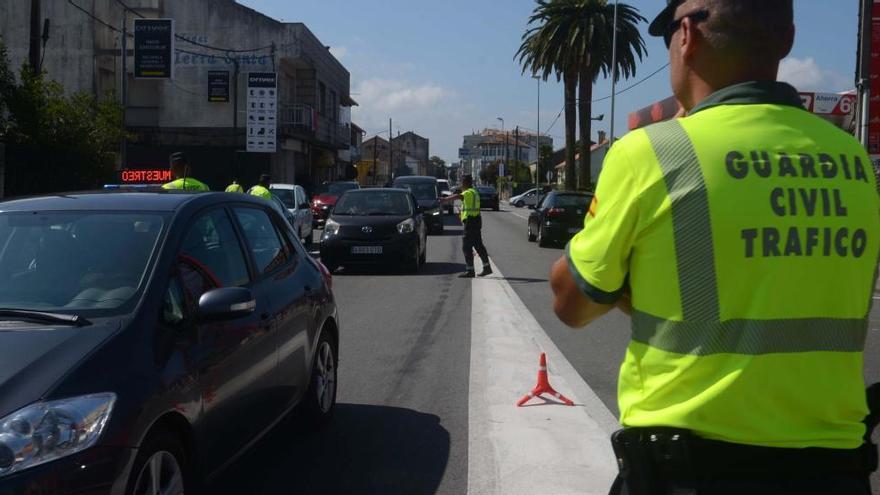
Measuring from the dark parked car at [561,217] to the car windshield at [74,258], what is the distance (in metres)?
19.0

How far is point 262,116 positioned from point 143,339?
37045 millimetres

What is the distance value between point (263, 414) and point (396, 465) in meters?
0.87

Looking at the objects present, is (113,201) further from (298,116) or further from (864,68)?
(298,116)

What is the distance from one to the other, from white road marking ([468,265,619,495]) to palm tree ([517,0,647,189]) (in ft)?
105

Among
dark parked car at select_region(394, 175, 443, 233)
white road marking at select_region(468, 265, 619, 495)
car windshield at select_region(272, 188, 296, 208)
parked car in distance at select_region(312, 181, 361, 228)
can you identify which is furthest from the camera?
parked car in distance at select_region(312, 181, 361, 228)

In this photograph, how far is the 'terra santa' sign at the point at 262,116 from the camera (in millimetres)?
39500

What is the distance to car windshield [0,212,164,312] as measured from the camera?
4.07 meters

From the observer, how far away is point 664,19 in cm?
224

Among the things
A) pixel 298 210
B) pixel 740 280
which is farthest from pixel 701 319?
pixel 298 210

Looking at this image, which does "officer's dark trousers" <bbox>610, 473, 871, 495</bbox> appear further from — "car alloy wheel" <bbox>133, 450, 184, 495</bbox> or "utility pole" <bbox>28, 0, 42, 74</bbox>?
"utility pole" <bbox>28, 0, 42, 74</bbox>

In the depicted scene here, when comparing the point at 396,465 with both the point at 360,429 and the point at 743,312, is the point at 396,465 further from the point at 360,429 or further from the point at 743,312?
the point at 743,312

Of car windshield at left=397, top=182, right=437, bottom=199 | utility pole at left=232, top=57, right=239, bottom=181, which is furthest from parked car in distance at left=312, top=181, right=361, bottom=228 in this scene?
utility pole at left=232, top=57, right=239, bottom=181

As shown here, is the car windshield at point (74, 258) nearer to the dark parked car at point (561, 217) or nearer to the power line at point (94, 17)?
the dark parked car at point (561, 217)

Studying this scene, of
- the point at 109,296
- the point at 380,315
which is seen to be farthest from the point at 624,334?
the point at 109,296
